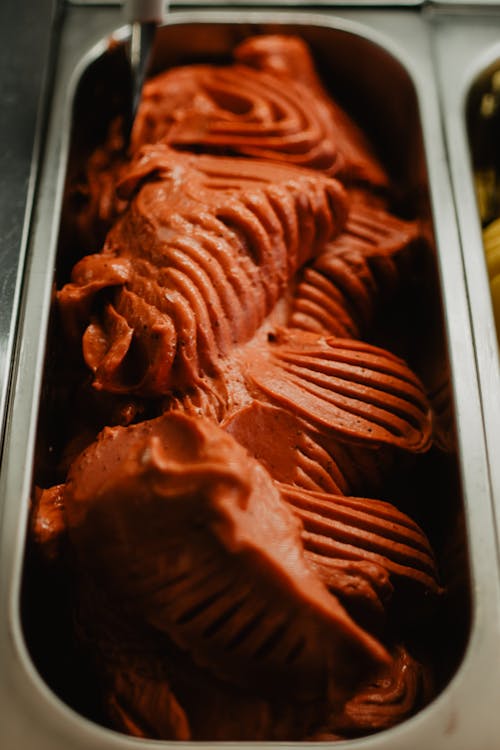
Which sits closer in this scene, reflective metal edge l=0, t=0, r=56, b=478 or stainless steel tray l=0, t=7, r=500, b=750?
stainless steel tray l=0, t=7, r=500, b=750

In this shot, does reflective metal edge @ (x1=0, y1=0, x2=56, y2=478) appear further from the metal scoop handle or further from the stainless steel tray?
the metal scoop handle

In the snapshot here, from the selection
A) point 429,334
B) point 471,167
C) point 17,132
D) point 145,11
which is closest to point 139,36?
point 145,11

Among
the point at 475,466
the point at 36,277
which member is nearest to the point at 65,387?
the point at 36,277

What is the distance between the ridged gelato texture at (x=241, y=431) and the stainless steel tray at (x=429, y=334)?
0.26 ft

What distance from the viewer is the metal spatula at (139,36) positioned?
1821 mm

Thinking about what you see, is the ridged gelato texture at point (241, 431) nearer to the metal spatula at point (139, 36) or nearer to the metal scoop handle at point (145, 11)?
the metal spatula at point (139, 36)

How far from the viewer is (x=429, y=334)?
188cm

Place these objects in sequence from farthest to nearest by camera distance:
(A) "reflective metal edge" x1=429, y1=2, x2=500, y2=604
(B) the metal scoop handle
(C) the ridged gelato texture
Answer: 1. (B) the metal scoop handle
2. (A) "reflective metal edge" x1=429, y1=2, x2=500, y2=604
3. (C) the ridged gelato texture

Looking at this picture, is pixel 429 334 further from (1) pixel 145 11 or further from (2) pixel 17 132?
(2) pixel 17 132

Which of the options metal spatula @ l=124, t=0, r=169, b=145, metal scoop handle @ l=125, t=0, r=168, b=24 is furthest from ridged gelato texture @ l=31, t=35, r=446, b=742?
metal scoop handle @ l=125, t=0, r=168, b=24

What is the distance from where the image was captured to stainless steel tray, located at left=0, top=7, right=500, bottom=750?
4.16 feet

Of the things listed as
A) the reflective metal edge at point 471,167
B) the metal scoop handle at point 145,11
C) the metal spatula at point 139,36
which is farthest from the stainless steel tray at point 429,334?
the metal scoop handle at point 145,11

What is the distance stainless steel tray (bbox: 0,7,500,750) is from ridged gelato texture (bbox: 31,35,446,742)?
8cm

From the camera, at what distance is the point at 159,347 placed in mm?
1500
